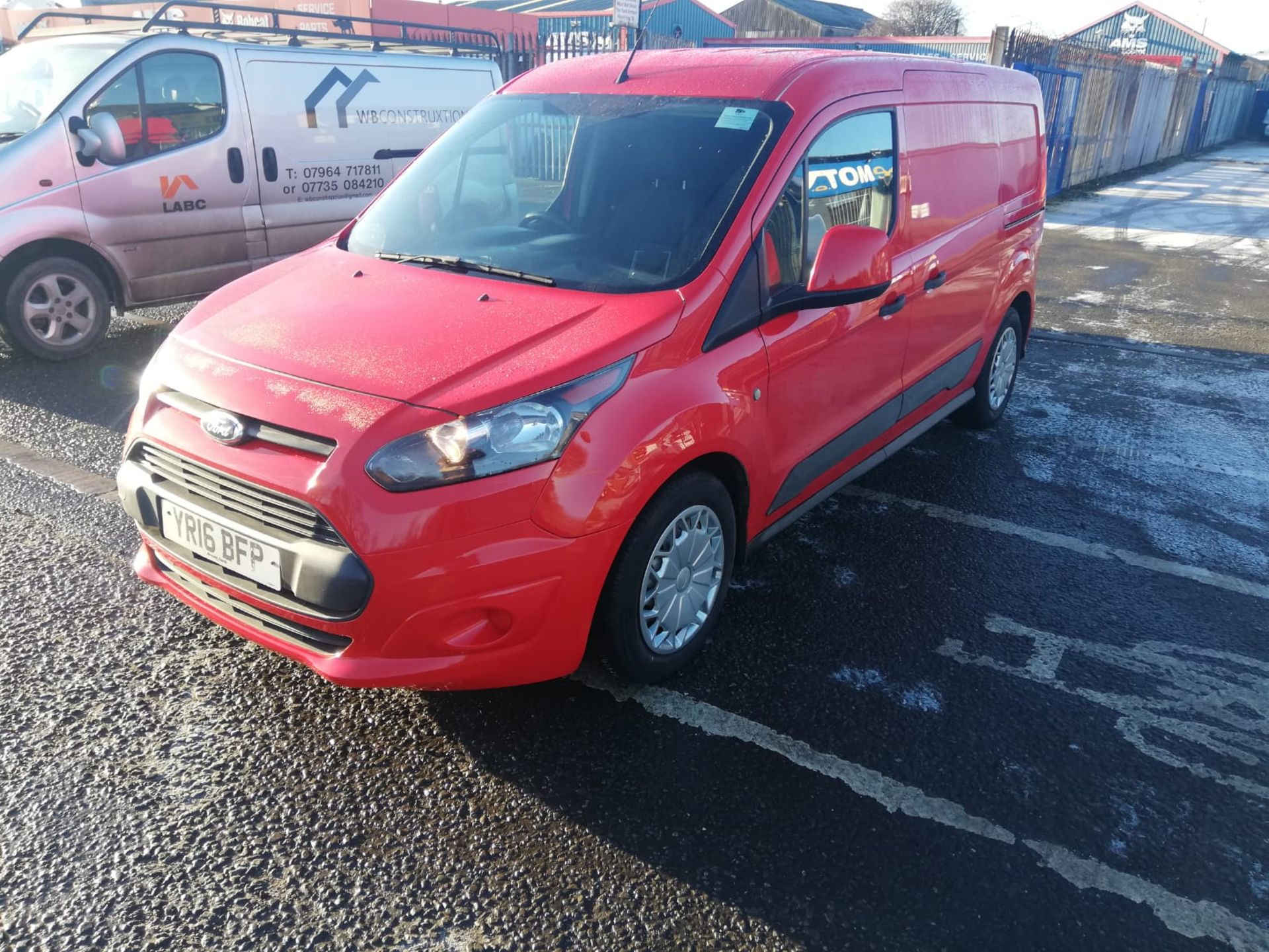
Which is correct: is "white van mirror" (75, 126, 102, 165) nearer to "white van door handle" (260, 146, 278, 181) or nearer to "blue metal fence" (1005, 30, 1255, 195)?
"white van door handle" (260, 146, 278, 181)

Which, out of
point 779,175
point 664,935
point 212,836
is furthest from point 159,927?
point 779,175

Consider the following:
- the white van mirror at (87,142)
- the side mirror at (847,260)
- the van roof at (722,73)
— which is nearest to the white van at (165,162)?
the white van mirror at (87,142)

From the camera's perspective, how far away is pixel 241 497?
8.38 ft

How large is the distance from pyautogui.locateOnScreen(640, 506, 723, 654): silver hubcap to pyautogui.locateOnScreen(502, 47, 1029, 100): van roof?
1575mm

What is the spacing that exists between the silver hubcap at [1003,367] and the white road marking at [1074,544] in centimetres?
121

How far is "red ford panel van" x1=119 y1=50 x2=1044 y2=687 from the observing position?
2467mm

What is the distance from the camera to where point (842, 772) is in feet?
9.04

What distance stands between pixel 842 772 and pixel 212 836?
1.75 metres

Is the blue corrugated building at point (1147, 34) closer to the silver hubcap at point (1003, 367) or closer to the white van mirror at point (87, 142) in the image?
the silver hubcap at point (1003, 367)

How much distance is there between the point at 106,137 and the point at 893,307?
517 cm

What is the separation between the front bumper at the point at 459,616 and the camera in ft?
8.00

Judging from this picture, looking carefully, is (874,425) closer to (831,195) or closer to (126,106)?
(831,195)

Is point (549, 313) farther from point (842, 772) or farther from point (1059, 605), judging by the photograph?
point (1059, 605)

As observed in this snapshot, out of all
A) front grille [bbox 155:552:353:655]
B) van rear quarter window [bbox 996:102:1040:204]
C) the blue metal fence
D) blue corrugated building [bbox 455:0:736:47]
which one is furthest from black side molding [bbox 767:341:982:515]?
blue corrugated building [bbox 455:0:736:47]
